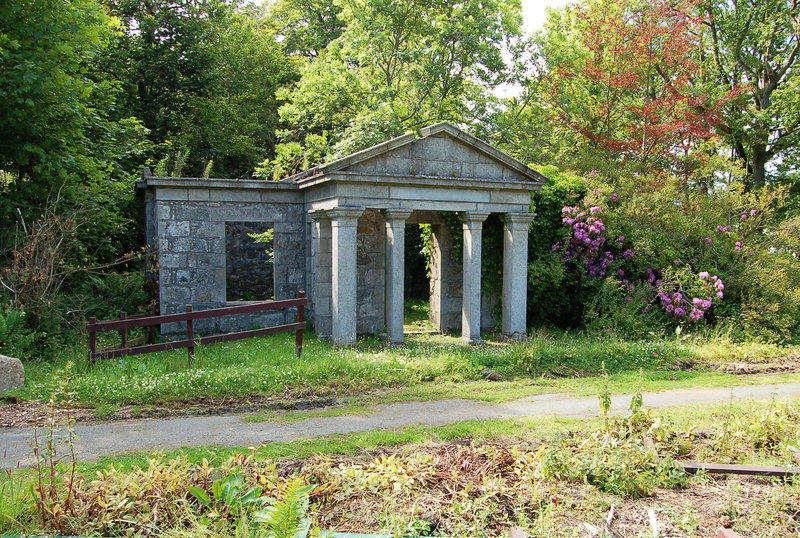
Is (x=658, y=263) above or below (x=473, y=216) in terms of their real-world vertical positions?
below

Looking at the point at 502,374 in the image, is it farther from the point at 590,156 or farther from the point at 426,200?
the point at 590,156

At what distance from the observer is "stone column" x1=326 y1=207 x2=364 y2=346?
10.5m

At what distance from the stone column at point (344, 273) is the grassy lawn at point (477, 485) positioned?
192 inches

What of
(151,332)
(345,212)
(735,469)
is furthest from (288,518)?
(151,332)

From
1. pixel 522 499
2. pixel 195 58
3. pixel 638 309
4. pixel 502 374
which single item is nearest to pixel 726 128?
pixel 638 309

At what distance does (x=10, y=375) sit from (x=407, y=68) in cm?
1544

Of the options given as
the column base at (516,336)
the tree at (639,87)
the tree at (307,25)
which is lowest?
the column base at (516,336)

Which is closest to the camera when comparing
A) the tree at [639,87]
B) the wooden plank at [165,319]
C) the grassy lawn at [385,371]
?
the grassy lawn at [385,371]

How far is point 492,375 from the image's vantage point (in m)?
9.00

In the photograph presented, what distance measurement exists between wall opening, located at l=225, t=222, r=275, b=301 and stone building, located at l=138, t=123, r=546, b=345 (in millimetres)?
4529

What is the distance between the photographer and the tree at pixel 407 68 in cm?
1736

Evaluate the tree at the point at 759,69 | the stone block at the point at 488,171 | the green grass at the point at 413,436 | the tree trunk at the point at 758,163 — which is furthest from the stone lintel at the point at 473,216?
the tree trunk at the point at 758,163

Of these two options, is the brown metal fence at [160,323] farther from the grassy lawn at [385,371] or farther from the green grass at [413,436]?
the green grass at [413,436]

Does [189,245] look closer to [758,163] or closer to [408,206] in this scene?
[408,206]
